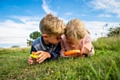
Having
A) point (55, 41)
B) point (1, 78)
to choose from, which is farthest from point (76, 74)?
point (55, 41)

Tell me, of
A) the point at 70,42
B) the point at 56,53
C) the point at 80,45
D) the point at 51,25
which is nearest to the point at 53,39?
the point at 51,25

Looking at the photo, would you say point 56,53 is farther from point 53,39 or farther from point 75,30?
point 75,30

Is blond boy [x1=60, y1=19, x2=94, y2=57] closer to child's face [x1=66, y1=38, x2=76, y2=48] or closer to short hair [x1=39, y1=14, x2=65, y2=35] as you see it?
child's face [x1=66, y1=38, x2=76, y2=48]

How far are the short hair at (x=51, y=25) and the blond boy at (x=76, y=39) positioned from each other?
0.14 metres

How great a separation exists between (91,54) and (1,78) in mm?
2083

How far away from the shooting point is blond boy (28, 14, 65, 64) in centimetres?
363

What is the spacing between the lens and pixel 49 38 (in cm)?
379

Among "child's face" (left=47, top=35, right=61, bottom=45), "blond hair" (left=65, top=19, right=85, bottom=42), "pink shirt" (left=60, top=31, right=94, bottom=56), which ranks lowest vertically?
"pink shirt" (left=60, top=31, right=94, bottom=56)

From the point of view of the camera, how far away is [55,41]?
3762 mm

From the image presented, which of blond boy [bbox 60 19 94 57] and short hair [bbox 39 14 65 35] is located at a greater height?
short hair [bbox 39 14 65 35]

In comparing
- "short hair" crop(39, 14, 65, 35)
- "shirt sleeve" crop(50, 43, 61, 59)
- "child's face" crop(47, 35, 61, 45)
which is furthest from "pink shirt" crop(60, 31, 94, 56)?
"short hair" crop(39, 14, 65, 35)

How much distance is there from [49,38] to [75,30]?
586 millimetres

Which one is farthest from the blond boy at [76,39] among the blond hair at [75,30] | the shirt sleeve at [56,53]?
the shirt sleeve at [56,53]

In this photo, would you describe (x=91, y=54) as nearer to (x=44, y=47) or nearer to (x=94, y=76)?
(x=44, y=47)
